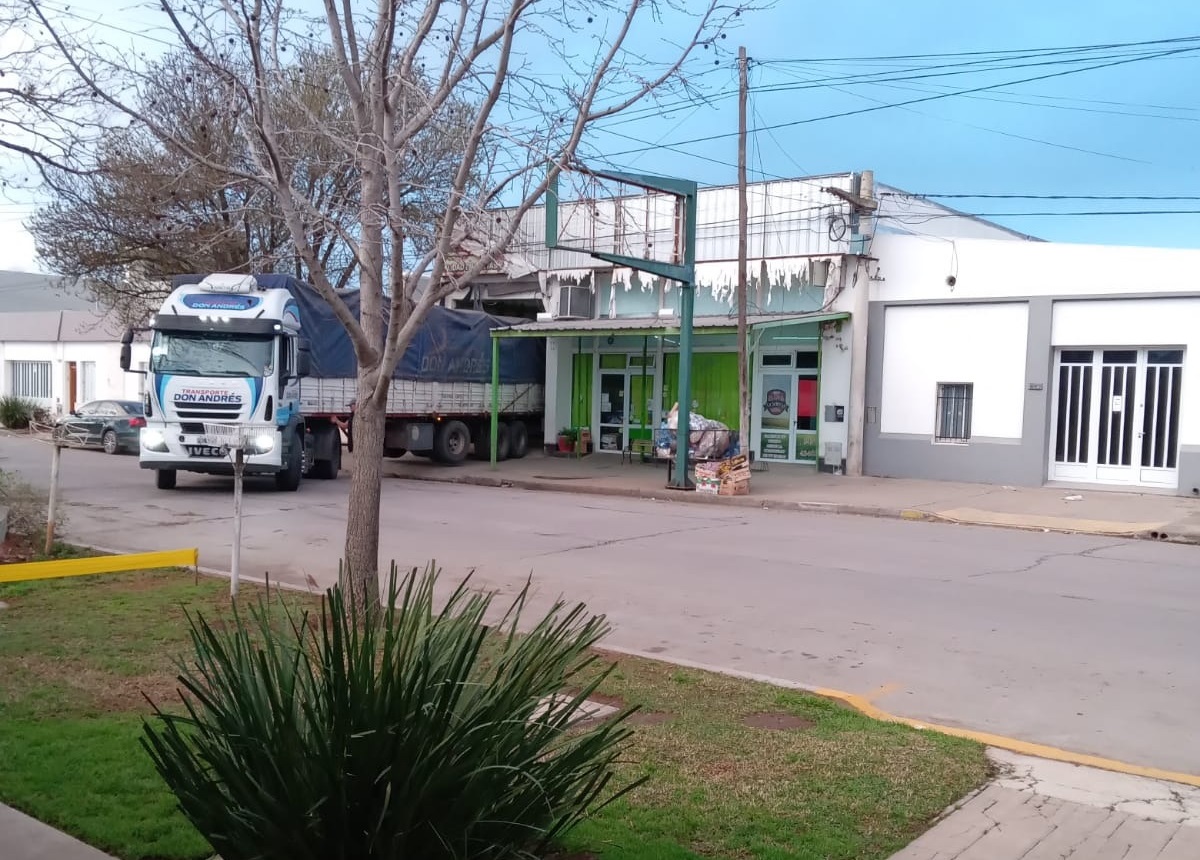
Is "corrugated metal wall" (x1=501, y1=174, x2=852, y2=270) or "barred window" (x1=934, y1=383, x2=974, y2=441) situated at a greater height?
"corrugated metal wall" (x1=501, y1=174, x2=852, y2=270)

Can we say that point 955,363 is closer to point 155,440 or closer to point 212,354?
point 212,354

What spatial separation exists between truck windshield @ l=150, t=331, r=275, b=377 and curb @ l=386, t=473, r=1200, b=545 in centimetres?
584

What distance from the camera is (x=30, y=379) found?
44.5m

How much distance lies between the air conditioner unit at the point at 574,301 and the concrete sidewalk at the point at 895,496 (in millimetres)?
4420

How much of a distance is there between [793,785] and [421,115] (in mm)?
4950

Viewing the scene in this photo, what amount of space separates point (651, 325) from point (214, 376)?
9.31 metres

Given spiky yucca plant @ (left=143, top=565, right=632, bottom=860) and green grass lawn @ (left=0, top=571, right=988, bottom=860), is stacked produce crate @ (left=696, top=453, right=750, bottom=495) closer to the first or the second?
green grass lawn @ (left=0, top=571, right=988, bottom=860)

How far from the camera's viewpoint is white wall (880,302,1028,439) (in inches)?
835

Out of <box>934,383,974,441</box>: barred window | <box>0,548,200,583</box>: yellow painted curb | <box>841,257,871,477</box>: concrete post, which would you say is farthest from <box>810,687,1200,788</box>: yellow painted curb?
<box>841,257,871,477</box>: concrete post

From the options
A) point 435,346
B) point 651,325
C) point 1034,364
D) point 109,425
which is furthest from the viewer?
point 109,425

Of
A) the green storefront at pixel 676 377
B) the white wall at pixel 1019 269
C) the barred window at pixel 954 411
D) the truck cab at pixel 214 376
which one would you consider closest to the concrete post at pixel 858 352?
the white wall at pixel 1019 269

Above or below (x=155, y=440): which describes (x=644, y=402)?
above

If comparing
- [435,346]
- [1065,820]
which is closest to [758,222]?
[435,346]

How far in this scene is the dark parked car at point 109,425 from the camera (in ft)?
92.1
